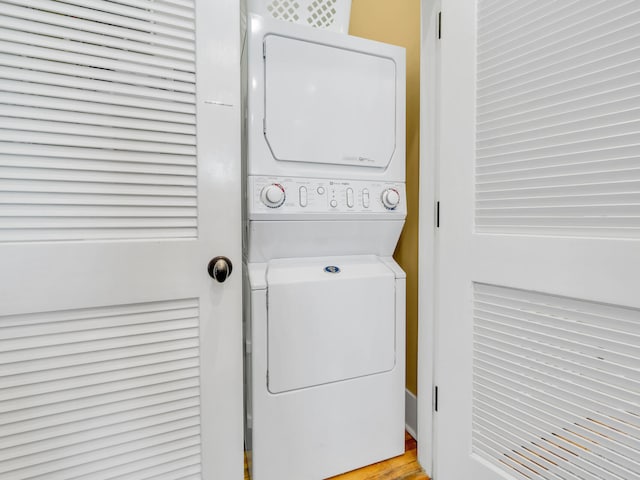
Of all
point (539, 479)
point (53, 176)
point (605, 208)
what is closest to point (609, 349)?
point (605, 208)

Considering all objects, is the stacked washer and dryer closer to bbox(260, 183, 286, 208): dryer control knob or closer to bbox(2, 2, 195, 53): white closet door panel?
bbox(260, 183, 286, 208): dryer control knob

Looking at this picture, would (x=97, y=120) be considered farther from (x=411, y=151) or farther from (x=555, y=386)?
(x=555, y=386)

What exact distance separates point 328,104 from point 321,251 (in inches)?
22.4

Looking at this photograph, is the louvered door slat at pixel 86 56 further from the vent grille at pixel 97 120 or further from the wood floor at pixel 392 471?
the wood floor at pixel 392 471

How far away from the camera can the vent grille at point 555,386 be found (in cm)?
73

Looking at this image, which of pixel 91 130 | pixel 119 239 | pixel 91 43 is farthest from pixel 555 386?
pixel 91 43

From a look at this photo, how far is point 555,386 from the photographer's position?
853 millimetres

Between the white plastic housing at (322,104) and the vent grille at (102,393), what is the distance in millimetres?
628

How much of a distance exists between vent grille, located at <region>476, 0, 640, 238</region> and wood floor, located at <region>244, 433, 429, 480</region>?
1.02 meters

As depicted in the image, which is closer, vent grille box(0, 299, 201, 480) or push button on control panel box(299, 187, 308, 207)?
vent grille box(0, 299, 201, 480)

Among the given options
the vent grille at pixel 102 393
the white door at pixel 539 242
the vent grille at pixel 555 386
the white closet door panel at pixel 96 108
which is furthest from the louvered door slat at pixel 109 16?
the vent grille at pixel 555 386

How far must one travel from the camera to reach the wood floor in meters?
1.20

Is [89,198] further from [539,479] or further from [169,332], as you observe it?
[539,479]

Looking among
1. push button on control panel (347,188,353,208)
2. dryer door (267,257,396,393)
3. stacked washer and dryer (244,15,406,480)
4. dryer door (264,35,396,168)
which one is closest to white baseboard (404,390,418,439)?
stacked washer and dryer (244,15,406,480)
